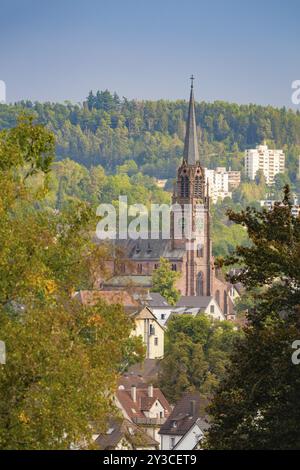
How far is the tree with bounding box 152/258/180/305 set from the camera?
15925cm

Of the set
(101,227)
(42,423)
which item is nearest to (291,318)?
(42,423)

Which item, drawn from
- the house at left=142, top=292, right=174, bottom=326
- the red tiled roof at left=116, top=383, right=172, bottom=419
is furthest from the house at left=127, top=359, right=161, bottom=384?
the house at left=142, top=292, right=174, bottom=326

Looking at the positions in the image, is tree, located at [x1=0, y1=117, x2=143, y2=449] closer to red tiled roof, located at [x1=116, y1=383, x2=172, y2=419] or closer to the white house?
red tiled roof, located at [x1=116, y1=383, x2=172, y2=419]

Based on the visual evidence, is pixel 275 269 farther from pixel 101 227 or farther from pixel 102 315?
pixel 101 227

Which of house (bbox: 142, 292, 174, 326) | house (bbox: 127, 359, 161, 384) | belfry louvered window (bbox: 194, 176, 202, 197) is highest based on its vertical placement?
belfry louvered window (bbox: 194, 176, 202, 197)

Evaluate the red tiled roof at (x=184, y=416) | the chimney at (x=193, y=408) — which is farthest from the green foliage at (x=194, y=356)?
the chimney at (x=193, y=408)

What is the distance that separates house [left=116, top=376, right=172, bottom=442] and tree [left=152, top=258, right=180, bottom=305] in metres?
74.5

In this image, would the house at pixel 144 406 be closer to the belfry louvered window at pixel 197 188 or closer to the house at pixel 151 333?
the house at pixel 151 333

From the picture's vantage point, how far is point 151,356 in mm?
112500

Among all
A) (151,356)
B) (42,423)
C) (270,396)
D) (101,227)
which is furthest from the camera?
(101,227)

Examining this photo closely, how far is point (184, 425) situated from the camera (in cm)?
7069

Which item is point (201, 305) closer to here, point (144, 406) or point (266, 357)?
point (144, 406)

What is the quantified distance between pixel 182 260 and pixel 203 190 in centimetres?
703

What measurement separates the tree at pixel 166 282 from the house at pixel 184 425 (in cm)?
8226
